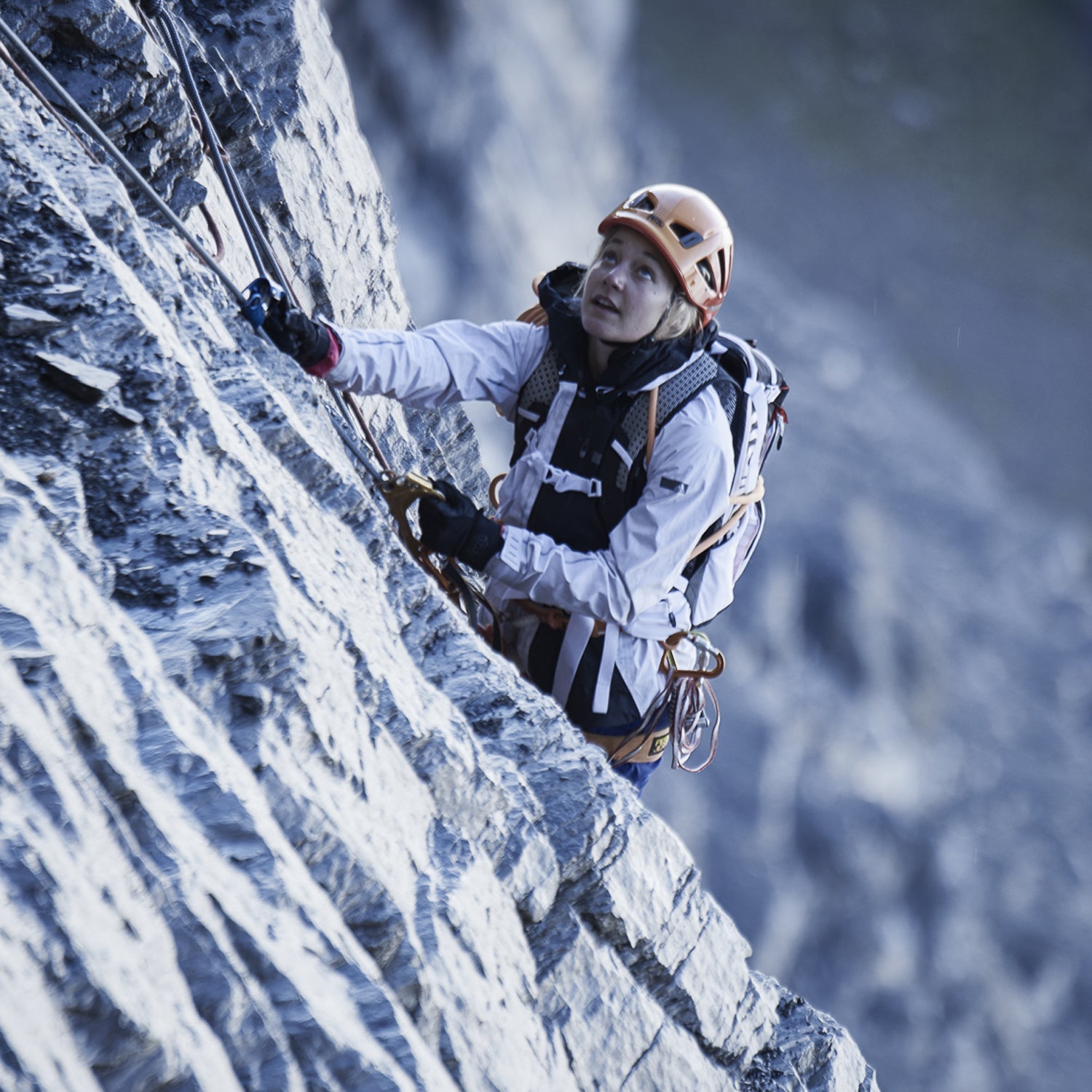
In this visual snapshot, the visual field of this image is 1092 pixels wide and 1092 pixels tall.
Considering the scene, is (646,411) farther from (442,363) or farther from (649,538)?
(442,363)

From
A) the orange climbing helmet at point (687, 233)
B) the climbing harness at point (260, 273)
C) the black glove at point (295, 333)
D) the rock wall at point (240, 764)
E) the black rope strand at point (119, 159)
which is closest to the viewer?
the rock wall at point (240, 764)

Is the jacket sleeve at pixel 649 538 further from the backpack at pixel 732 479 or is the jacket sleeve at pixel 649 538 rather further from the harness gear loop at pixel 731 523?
the harness gear loop at pixel 731 523

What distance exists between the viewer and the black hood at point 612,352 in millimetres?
3934

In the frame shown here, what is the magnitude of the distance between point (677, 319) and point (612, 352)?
27 centimetres

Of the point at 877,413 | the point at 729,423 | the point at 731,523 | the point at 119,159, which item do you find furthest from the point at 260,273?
the point at 877,413

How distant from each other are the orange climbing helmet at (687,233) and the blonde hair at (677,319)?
0.08 feet

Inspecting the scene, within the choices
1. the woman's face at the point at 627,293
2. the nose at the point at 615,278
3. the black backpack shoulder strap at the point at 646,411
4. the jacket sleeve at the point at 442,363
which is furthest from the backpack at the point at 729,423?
the nose at the point at 615,278

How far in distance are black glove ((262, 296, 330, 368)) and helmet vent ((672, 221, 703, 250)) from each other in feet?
4.36

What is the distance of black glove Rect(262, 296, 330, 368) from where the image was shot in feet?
12.4

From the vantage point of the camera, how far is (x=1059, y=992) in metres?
29.0

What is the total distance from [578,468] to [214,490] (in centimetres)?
153

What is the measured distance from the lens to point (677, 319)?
403 cm

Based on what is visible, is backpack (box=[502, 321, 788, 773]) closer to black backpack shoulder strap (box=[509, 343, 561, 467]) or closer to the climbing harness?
black backpack shoulder strap (box=[509, 343, 561, 467])

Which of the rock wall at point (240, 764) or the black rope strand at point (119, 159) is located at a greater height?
the black rope strand at point (119, 159)
